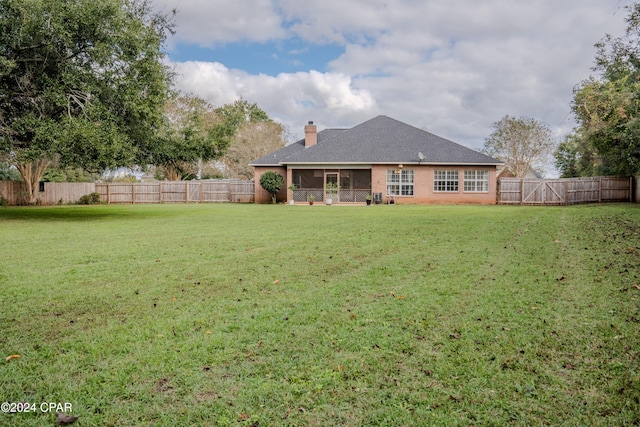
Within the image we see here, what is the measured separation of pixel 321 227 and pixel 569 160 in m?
39.2

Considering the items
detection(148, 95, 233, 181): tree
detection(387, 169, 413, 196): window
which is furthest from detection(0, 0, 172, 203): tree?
detection(387, 169, 413, 196): window

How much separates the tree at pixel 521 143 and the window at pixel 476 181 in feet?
48.5

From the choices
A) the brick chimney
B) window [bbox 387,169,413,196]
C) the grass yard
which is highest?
the brick chimney

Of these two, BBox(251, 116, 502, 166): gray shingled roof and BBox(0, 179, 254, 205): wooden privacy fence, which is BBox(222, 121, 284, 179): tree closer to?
BBox(0, 179, 254, 205): wooden privacy fence

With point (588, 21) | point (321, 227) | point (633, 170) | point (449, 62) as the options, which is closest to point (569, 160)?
point (633, 170)

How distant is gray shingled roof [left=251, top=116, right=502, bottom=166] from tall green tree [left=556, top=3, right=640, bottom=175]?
7.39 m

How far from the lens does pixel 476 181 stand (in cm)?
2841

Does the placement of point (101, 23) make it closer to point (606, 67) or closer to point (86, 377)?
point (86, 377)

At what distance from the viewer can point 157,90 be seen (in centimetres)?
1620

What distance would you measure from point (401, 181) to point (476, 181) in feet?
17.2

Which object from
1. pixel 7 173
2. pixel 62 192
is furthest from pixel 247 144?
pixel 7 173

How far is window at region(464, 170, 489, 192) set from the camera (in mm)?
28375

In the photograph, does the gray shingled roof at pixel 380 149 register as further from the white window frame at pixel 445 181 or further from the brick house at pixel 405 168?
the white window frame at pixel 445 181

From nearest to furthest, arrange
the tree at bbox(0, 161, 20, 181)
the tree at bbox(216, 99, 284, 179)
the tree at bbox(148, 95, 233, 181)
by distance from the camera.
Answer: the tree at bbox(148, 95, 233, 181) < the tree at bbox(0, 161, 20, 181) < the tree at bbox(216, 99, 284, 179)
